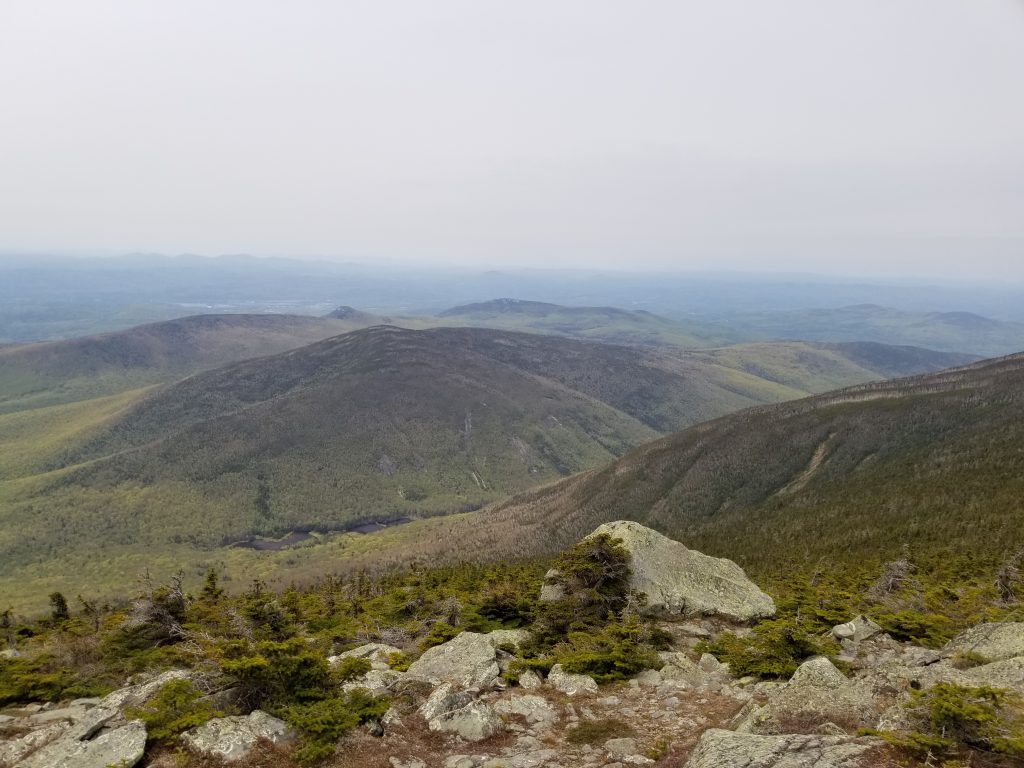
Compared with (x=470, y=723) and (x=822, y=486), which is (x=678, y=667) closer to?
(x=470, y=723)

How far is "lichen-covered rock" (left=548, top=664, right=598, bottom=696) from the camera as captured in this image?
21.0 metres

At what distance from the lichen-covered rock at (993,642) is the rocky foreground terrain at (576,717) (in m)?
0.08

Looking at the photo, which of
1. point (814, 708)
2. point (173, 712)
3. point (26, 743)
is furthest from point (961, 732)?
point (26, 743)

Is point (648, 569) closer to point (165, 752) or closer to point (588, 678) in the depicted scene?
point (588, 678)

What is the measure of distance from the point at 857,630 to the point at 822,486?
301 ft

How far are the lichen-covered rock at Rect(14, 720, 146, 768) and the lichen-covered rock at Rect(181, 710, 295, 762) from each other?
126 centimetres

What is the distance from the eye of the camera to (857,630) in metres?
25.6

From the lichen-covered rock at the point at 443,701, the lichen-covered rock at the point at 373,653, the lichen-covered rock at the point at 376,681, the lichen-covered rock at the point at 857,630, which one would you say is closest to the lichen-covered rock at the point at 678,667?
the lichen-covered rock at the point at 857,630

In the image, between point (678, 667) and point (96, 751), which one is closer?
point (96, 751)

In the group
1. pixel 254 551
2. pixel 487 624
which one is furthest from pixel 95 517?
pixel 487 624

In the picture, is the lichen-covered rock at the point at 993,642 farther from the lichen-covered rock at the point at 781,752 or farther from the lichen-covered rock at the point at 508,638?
the lichen-covered rock at the point at 508,638

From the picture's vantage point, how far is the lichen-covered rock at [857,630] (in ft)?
82.5

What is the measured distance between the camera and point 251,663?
17.1 meters

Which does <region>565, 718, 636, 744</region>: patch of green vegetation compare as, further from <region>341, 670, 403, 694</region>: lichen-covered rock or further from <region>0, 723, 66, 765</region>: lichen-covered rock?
<region>0, 723, 66, 765</region>: lichen-covered rock
